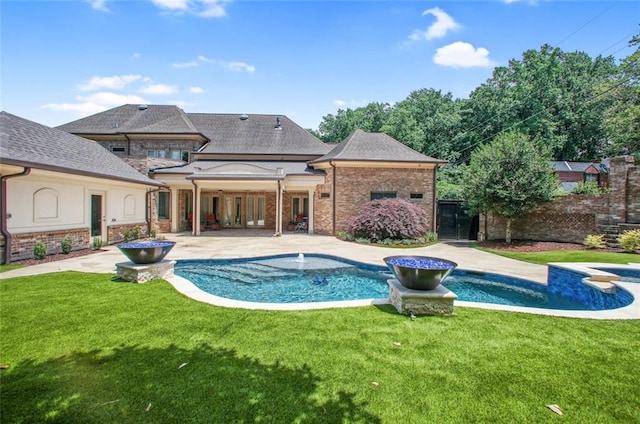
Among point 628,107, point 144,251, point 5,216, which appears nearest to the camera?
point 144,251

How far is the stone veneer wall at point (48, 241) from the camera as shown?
8.67 meters

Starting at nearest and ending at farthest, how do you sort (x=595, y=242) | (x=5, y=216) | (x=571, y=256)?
(x=5, y=216) < (x=571, y=256) < (x=595, y=242)

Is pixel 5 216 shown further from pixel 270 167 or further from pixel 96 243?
pixel 270 167

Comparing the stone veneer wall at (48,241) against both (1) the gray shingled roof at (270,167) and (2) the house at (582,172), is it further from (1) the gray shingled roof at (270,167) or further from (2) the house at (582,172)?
(2) the house at (582,172)

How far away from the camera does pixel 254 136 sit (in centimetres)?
2184

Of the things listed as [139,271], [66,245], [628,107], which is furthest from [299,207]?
[628,107]

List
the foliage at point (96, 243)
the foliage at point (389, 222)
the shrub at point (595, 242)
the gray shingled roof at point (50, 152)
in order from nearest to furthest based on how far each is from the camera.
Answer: the gray shingled roof at point (50, 152)
the foliage at point (96, 243)
the shrub at point (595, 242)
the foliage at point (389, 222)

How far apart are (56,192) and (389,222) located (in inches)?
523

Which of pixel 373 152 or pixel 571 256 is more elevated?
pixel 373 152

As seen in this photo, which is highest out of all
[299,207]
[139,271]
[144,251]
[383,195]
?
[383,195]

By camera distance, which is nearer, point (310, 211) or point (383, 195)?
point (383, 195)

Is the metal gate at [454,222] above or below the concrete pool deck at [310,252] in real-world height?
above

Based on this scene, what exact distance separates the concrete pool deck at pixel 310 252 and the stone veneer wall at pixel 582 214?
9.17 ft

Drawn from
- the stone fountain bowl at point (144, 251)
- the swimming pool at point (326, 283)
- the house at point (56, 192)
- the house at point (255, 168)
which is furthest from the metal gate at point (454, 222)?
the house at point (56, 192)
